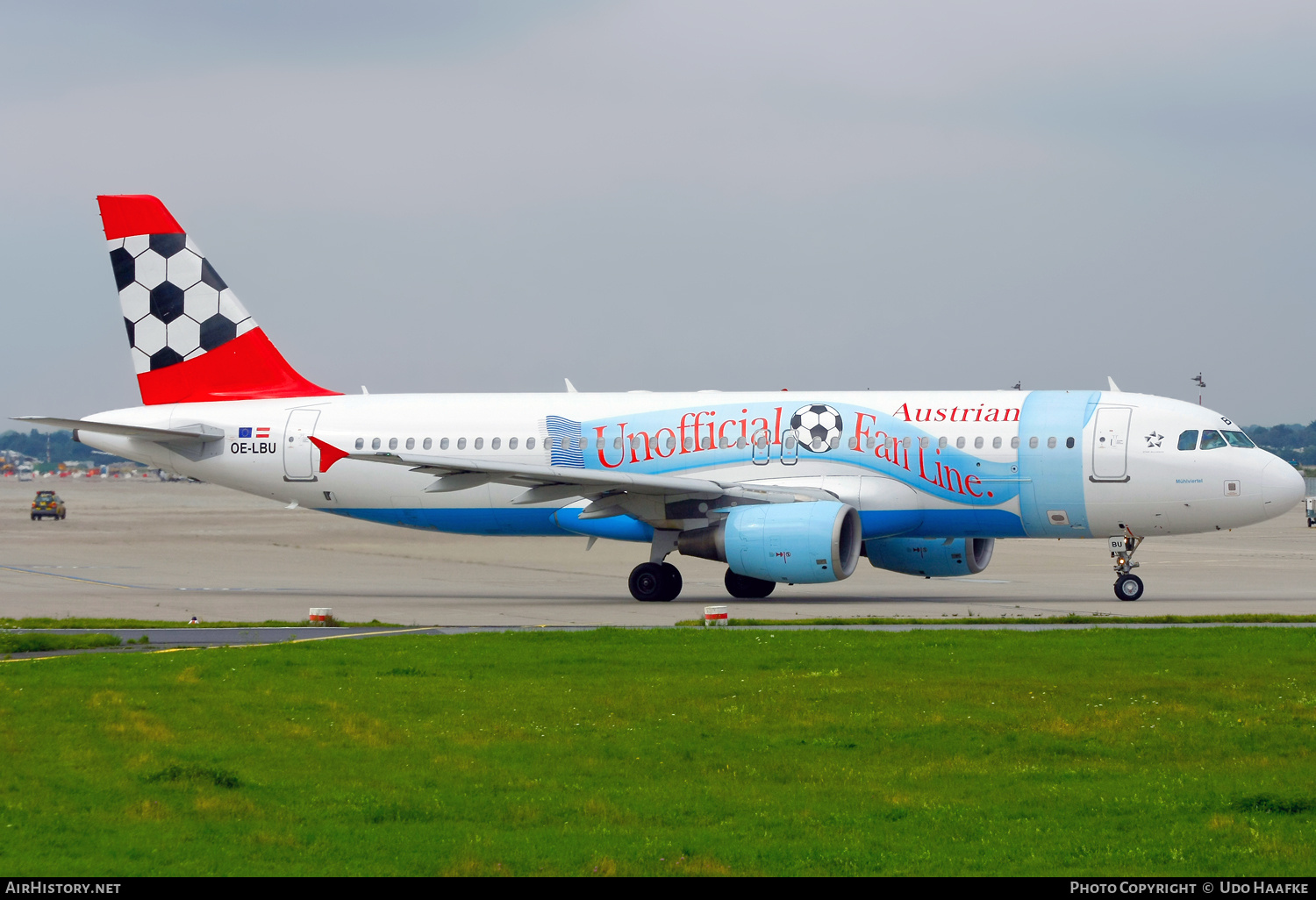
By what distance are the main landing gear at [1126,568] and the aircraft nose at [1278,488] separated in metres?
2.38

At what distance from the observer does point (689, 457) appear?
95.5ft

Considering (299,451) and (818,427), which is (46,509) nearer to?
(299,451)

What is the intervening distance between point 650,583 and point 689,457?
2.73 meters

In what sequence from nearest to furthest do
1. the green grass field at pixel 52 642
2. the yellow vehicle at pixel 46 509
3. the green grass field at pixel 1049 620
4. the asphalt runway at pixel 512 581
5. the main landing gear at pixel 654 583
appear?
the green grass field at pixel 52 642, the green grass field at pixel 1049 620, the asphalt runway at pixel 512 581, the main landing gear at pixel 654 583, the yellow vehicle at pixel 46 509

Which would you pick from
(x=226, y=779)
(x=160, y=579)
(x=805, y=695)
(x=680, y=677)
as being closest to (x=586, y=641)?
(x=680, y=677)

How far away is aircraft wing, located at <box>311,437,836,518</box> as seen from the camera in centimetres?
2698

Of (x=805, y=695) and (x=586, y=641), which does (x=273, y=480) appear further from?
(x=805, y=695)

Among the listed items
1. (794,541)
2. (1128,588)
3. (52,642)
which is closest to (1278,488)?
(1128,588)

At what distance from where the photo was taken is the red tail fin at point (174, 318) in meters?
33.1

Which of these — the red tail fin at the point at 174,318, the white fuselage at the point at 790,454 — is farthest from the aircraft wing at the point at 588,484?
the red tail fin at the point at 174,318

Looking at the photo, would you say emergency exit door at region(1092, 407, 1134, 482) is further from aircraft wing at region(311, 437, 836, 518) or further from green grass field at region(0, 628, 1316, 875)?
green grass field at region(0, 628, 1316, 875)

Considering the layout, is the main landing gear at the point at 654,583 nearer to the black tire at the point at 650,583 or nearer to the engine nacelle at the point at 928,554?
the black tire at the point at 650,583
